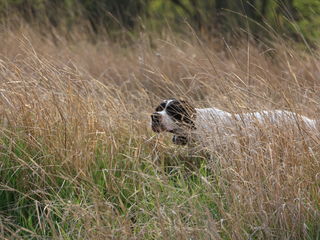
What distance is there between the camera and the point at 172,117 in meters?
5.09

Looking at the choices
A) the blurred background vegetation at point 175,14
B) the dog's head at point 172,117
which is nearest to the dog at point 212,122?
the dog's head at point 172,117

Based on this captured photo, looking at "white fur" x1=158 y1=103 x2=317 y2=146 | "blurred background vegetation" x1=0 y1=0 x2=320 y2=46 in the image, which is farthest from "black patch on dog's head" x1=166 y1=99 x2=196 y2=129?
"blurred background vegetation" x1=0 y1=0 x2=320 y2=46

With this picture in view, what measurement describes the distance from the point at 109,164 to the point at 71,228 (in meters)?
0.84

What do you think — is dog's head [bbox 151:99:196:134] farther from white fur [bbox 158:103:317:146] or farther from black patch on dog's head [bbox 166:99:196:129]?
white fur [bbox 158:103:317:146]

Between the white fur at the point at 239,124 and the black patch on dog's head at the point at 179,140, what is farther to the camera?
the black patch on dog's head at the point at 179,140

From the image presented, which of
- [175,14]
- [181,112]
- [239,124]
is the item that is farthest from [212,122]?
[175,14]

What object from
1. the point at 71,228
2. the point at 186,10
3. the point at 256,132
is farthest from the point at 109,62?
the point at 71,228

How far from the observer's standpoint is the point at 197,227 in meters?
3.36

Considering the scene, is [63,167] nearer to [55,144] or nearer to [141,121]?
[55,144]

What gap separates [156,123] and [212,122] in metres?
0.59

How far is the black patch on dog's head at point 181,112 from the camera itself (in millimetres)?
4812

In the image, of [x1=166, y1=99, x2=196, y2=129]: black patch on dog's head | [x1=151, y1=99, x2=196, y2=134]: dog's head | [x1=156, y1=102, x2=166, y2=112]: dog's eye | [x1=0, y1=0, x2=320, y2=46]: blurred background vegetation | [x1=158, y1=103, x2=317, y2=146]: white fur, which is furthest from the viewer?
[x1=0, y1=0, x2=320, y2=46]: blurred background vegetation

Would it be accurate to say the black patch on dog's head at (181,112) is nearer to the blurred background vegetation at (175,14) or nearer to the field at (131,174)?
the field at (131,174)

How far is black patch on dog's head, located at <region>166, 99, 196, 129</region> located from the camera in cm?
481
